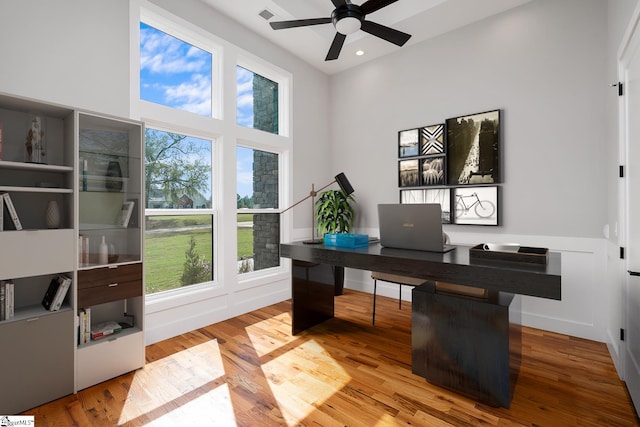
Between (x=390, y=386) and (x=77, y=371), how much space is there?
2.13 meters

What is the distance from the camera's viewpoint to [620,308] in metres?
2.25

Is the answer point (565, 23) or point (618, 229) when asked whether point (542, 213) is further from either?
point (565, 23)

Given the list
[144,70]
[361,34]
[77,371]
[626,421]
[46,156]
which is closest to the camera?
[626,421]

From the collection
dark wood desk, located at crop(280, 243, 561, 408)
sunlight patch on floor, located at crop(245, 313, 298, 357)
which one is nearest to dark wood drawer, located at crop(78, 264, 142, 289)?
sunlight patch on floor, located at crop(245, 313, 298, 357)

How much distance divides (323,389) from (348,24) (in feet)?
8.98

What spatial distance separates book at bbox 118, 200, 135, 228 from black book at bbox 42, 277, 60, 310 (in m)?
0.56

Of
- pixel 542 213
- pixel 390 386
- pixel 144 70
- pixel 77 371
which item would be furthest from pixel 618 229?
pixel 144 70

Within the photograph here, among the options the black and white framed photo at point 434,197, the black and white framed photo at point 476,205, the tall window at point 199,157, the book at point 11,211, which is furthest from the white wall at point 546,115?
the book at point 11,211

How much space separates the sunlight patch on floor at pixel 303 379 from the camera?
1.89 meters

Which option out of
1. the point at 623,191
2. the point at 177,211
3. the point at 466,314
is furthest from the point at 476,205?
the point at 177,211

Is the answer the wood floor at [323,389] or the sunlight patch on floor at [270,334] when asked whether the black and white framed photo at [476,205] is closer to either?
the wood floor at [323,389]

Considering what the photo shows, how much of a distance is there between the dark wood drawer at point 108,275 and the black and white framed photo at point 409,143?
3245 millimetres

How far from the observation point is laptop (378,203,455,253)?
6.92 feet

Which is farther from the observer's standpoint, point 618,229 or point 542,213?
point 542,213
